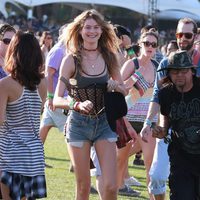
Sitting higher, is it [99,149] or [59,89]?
[59,89]

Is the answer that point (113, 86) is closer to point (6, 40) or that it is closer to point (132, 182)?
point (6, 40)

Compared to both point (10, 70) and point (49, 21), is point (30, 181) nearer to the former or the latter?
point (10, 70)

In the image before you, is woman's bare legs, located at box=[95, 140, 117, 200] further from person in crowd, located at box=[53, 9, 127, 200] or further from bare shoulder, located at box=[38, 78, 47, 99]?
bare shoulder, located at box=[38, 78, 47, 99]

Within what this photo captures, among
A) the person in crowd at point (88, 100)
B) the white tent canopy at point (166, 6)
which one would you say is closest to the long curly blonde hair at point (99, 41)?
the person in crowd at point (88, 100)

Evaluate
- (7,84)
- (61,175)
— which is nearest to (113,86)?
(7,84)

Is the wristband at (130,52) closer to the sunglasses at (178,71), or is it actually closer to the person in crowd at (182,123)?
the person in crowd at (182,123)

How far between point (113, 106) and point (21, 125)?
96cm

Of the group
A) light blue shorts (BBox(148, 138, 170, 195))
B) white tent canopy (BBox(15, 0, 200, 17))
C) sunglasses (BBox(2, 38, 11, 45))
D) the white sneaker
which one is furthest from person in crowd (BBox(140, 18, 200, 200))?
white tent canopy (BBox(15, 0, 200, 17))

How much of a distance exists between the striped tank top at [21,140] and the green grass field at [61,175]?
9.31ft

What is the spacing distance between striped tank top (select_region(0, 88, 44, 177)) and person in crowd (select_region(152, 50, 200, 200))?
1035 millimetres

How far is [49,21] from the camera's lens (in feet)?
159

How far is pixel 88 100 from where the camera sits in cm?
697

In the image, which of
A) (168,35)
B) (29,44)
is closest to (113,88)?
(29,44)

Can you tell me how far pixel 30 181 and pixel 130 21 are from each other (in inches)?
1665
